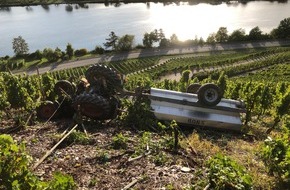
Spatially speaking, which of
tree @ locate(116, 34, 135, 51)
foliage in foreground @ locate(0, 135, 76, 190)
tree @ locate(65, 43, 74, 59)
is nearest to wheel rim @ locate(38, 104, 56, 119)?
foliage in foreground @ locate(0, 135, 76, 190)

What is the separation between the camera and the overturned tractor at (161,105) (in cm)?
1483

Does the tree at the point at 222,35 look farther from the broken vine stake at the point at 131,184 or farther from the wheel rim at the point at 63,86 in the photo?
the broken vine stake at the point at 131,184

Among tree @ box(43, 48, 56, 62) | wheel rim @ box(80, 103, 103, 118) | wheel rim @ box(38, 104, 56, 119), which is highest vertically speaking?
wheel rim @ box(80, 103, 103, 118)

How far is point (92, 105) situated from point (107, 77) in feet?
6.59

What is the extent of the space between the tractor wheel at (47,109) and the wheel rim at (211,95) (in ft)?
23.6

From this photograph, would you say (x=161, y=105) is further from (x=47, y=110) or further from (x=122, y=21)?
(x=122, y=21)

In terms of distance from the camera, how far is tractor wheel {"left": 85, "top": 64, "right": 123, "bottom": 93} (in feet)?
52.2

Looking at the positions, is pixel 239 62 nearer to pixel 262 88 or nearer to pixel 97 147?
pixel 262 88

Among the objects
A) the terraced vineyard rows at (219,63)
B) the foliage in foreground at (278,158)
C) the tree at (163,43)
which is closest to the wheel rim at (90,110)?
the foliage in foreground at (278,158)

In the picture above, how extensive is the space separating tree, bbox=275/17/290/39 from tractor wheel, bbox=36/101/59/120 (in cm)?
8495

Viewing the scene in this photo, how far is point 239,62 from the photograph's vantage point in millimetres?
71250

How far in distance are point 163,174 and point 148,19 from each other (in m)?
115

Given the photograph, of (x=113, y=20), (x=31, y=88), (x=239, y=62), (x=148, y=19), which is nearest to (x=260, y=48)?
(x=239, y=62)

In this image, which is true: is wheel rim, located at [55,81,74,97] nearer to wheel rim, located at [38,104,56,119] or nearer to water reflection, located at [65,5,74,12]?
wheel rim, located at [38,104,56,119]
